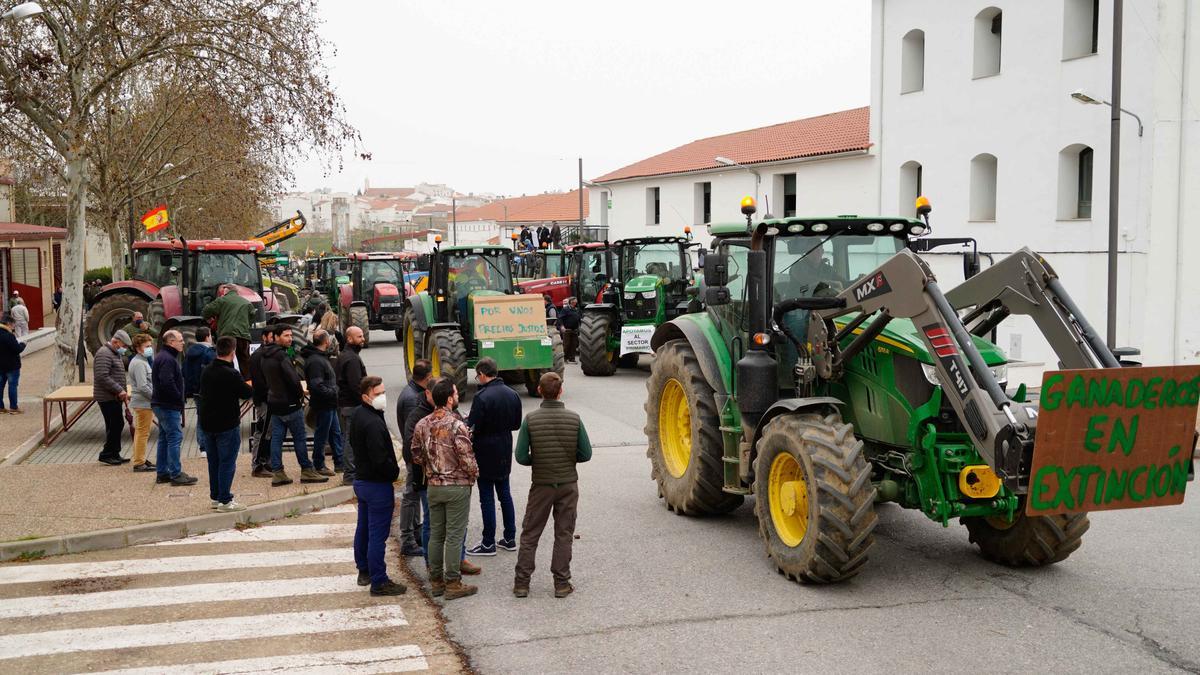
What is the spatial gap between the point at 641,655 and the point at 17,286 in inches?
1425

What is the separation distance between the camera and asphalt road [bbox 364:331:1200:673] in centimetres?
644

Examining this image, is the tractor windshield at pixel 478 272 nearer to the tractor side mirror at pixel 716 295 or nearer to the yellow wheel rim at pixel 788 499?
the tractor side mirror at pixel 716 295

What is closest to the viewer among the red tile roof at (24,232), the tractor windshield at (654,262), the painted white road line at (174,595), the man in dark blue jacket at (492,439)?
the painted white road line at (174,595)

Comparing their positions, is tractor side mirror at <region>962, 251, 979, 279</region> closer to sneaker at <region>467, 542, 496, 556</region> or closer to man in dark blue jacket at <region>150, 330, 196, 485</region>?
sneaker at <region>467, 542, 496, 556</region>

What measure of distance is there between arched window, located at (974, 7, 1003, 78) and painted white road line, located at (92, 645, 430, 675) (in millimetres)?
23587

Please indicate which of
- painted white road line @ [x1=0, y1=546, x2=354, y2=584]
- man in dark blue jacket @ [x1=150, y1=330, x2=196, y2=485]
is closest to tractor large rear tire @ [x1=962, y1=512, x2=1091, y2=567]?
painted white road line @ [x1=0, y1=546, x2=354, y2=584]

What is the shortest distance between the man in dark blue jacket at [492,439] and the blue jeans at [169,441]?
4257 millimetres

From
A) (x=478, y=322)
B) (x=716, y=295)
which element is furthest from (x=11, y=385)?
(x=716, y=295)

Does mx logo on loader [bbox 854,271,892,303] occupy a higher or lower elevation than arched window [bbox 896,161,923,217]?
lower

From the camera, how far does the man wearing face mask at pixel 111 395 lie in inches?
478

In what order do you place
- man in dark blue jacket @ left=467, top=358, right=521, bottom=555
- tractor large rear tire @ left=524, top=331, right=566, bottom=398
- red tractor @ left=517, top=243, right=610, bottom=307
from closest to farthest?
man in dark blue jacket @ left=467, top=358, right=521, bottom=555
tractor large rear tire @ left=524, top=331, right=566, bottom=398
red tractor @ left=517, top=243, right=610, bottom=307

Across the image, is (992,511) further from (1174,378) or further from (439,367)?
(439,367)

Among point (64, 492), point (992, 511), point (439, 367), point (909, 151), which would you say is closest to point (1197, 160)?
point (909, 151)

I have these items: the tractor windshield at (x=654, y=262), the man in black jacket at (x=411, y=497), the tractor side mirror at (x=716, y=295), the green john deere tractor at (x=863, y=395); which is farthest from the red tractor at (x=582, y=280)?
the tractor side mirror at (x=716, y=295)
